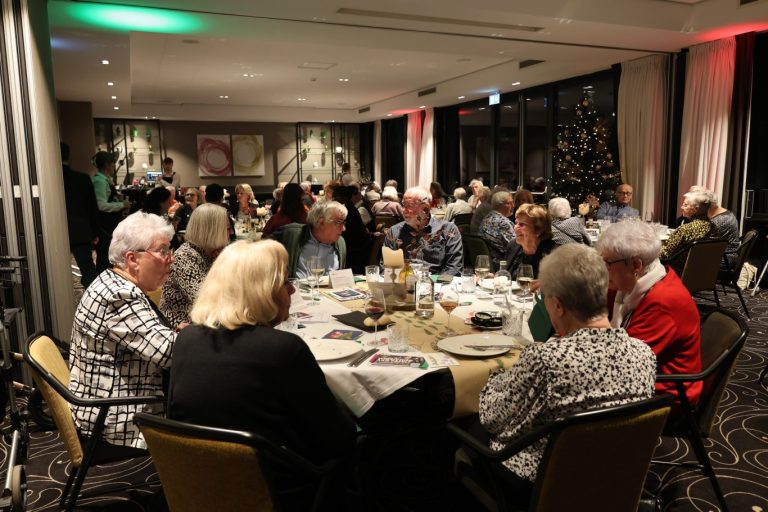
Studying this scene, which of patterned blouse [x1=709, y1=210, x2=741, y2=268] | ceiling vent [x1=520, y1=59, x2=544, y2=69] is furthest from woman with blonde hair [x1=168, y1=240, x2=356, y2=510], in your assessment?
ceiling vent [x1=520, y1=59, x2=544, y2=69]

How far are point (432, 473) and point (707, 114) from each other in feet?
23.0

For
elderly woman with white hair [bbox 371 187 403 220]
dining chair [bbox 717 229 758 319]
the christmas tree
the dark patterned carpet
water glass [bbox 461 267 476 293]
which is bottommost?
the dark patterned carpet

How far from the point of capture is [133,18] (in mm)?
6207

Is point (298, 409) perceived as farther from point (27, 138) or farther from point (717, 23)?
point (717, 23)

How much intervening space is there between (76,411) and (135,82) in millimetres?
11530

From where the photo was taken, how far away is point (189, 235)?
3.48 meters

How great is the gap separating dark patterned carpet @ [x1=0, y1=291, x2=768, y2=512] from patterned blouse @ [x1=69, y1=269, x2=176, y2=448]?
73 centimetres

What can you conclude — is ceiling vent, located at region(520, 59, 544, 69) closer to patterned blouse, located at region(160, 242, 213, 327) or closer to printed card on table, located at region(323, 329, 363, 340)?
patterned blouse, located at region(160, 242, 213, 327)

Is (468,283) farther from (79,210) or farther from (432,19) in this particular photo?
(79,210)

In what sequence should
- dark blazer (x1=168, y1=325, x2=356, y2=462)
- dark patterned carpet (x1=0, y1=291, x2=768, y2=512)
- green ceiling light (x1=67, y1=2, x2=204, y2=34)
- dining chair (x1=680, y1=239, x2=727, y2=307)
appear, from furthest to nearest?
green ceiling light (x1=67, y1=2, x2=204, y2=34) < dining chair (x1=680, y1=239, x2=727, y2=307) < dark patterned carpet (x1=0, y1=291, x2=768, y2=512) < dark blazer (x1=168, y1=325, x2=356, y2=462)

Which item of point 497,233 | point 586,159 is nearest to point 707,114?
point 586,159

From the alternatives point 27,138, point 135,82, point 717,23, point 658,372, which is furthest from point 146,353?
point 135,82

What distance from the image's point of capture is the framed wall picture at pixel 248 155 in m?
19.2

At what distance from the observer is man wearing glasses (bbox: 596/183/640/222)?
8281 mm
